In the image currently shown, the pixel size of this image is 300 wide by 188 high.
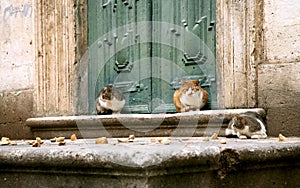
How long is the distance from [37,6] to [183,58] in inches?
61.7

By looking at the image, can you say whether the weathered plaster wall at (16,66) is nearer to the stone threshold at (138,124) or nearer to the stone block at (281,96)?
the stone threshold at (138,124)

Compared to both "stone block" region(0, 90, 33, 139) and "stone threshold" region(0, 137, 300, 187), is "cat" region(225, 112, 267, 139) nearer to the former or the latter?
"stone threshold" region(0, 137, 300, 187)

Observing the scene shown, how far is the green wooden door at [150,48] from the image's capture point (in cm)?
479

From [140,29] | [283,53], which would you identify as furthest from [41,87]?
[283,53]

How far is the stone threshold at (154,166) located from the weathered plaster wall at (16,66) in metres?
2.84

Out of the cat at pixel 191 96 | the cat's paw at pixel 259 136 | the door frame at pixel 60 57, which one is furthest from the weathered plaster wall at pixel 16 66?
the cat's paw at pixel 259 136

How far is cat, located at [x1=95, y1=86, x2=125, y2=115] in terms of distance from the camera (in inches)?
199

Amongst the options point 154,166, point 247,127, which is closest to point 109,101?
point 247,127

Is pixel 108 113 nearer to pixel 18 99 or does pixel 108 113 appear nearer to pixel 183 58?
pixel 183 58

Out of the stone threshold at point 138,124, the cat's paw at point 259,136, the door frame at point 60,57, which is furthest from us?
the door frame at point 60,57

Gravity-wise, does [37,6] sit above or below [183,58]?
above

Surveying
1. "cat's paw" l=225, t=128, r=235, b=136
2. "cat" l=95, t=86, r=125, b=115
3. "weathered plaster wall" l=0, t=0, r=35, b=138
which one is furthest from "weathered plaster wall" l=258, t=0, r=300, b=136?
"weathered plaster wall" l=0, t=0, r=35, b=138

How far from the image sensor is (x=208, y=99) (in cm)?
465

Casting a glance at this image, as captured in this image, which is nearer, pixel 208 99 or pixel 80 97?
pixel 208 99
